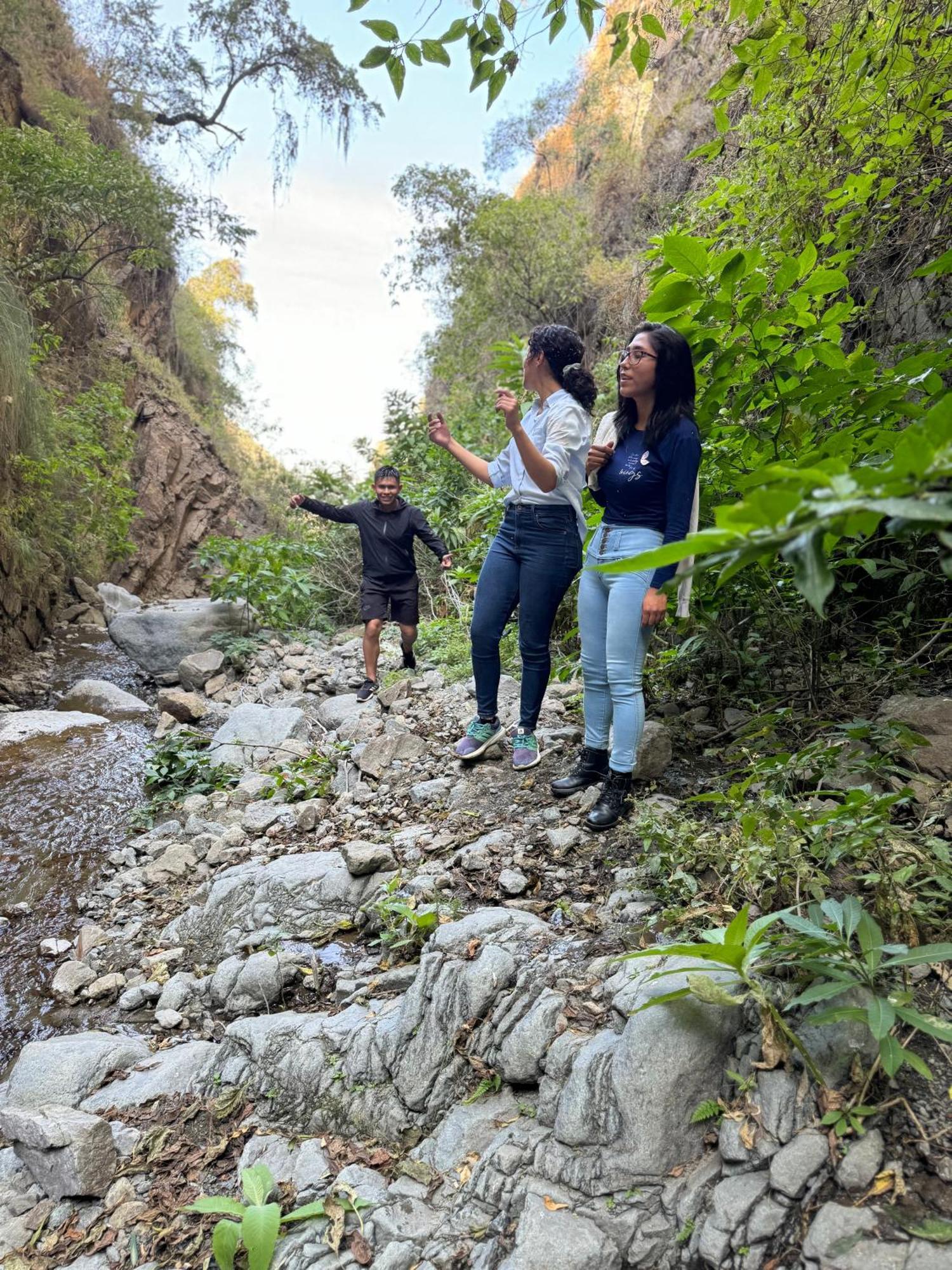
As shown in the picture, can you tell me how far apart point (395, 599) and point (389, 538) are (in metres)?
0.51

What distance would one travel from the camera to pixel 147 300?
17.8 metres

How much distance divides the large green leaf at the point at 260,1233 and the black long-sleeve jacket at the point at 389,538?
4.87m

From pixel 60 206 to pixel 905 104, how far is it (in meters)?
11.5

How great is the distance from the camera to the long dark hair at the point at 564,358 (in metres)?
3.08

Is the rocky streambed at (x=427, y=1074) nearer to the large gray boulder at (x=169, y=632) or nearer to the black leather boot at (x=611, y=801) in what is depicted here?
the black leather boot at (x=611, y=801)

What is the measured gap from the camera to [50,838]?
4.46m

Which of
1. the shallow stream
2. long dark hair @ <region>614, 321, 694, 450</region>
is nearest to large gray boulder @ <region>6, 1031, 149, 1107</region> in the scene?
the shallow stream

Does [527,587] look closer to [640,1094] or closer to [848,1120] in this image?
[640,1094]

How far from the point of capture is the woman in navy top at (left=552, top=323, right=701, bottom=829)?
8.30ft

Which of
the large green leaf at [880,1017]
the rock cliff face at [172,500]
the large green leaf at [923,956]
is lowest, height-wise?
the large green leaf at [880,1017]

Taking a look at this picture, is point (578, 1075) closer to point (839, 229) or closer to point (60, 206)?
point (839, 229)

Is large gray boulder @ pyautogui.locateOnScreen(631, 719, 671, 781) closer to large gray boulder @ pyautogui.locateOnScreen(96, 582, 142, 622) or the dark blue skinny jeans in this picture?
the dark blue skinny jeans

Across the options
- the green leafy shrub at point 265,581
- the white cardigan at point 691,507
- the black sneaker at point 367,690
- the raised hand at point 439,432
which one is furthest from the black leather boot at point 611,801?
the green leafy shrub at point 265,581

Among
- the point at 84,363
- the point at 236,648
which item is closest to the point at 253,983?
the point at 236,648
